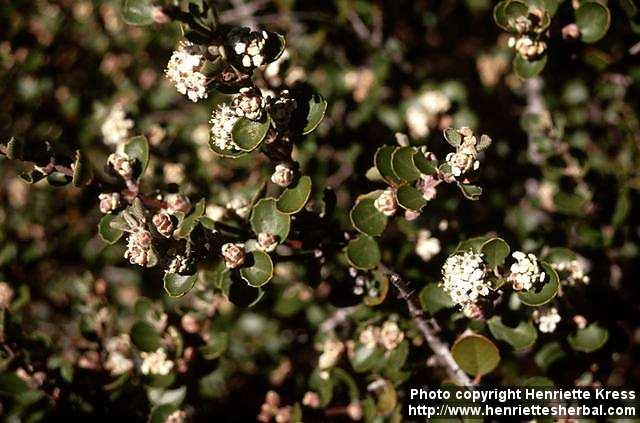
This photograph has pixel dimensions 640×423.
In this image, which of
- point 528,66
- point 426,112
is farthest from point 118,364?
point 528,66

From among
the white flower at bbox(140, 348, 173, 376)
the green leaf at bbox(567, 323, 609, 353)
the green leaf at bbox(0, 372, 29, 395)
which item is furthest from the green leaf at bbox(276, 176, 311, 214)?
the green leaf at bbox(0, 372, 29, 395)

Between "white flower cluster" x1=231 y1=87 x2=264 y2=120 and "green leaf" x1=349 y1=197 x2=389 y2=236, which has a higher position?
"white flower cluster" x1=231 y1=87 x2=264 y2=120

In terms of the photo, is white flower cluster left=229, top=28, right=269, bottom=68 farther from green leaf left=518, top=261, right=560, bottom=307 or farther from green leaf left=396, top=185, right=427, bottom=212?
green leaf left=518, top=261, right=560, bottom=307

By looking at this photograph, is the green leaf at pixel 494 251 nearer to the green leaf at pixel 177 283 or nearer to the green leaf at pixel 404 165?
the green leaf at pixel 404 165

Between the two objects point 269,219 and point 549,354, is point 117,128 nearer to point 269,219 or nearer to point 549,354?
point 269,219

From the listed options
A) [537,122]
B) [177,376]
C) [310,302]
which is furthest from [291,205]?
[537,122]

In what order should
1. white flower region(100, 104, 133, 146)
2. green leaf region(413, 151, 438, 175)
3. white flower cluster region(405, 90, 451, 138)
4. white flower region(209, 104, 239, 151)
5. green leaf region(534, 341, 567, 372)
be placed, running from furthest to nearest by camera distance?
white flower cluster region(405, 90, 451, 138)
white flower region(100, 104, 133, 146)
green leaf region(534, 341, 567, 372)
green leaf region(413, 151, 438, 175)
white flower region(209, 104, 239, 151)
